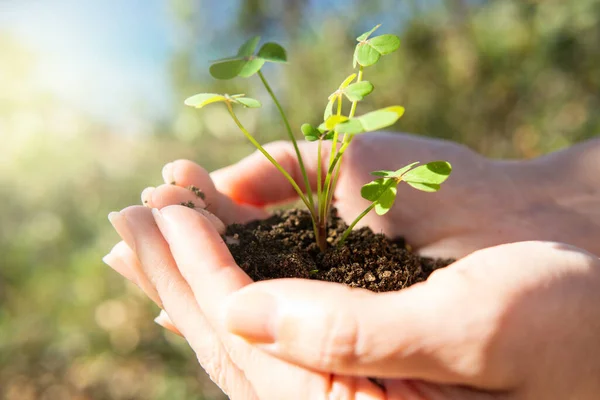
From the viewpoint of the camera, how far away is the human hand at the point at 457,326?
0.78 m

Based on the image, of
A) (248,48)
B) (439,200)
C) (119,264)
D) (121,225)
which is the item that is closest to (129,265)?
(119,264)

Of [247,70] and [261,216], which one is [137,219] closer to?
[247,70]

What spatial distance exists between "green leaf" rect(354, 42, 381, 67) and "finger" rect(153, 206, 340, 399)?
1.49ft

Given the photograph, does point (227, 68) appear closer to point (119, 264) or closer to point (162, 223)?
point (162, 223)

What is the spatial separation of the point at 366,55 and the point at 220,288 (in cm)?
53

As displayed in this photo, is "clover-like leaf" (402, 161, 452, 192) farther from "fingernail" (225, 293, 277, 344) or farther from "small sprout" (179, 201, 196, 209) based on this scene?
"small sprout" (179, 201, 196, 209)

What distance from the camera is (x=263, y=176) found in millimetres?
1512

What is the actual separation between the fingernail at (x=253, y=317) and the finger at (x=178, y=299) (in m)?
0.20

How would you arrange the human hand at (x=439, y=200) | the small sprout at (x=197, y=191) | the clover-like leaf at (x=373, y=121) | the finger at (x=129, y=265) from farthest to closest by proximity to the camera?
the human hand at (x=439, y=200), the small sprout at (x=197, y=191), the finger at (x=129, y=265), the clover-like leaf at (x=373, y=121)

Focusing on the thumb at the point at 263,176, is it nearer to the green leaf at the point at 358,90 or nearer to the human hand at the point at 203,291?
the human hand at the point at 203,291

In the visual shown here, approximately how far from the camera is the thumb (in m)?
1.50

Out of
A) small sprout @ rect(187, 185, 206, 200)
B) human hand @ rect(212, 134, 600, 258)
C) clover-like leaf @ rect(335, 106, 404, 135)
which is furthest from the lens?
human hand @ rect(212, 134, 600, 258)

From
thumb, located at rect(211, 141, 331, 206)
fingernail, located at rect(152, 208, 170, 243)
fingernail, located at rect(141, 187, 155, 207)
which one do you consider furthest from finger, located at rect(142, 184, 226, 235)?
thumb, located at rect(211, 141, 331, 206)

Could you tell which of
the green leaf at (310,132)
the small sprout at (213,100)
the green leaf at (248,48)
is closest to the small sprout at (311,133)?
the green leaf at (310,132)
